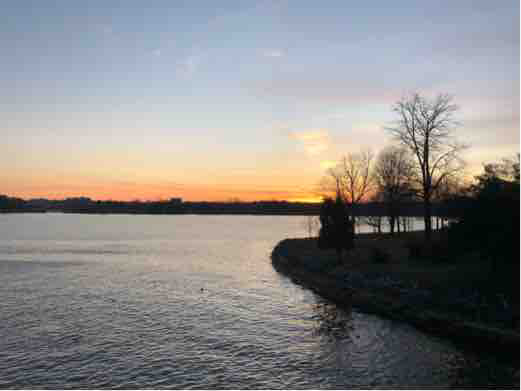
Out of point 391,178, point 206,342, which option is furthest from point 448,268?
point 391,178

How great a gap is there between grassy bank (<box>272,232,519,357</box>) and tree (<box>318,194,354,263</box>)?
2.00 meters

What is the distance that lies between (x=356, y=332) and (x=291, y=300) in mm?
8788

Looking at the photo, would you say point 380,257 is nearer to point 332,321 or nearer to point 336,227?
point 336,227

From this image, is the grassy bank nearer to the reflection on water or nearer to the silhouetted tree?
the silhouetted tree

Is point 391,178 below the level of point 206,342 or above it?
above

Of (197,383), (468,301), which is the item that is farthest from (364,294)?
(197,383)

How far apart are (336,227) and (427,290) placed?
14513 millimetres

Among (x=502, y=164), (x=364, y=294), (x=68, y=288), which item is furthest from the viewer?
(x=68, y=288)

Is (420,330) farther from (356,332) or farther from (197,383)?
(197,383)

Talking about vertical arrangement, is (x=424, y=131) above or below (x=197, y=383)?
above

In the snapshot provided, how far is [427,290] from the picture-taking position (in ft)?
86.2

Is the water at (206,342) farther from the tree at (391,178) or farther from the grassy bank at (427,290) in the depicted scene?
the tree at (391,178)

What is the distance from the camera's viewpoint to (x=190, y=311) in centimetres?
2736

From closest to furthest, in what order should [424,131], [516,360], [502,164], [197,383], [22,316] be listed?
[197,383]
[516,360]
[22,316]
[502,164]
[424,131]
